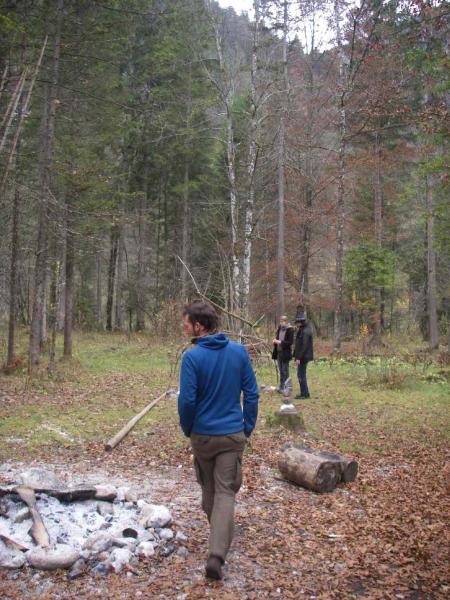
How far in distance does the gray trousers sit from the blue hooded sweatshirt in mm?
66

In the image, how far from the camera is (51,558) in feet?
12.7

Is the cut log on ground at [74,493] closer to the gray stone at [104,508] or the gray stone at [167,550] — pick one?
the gray stone at [104,508]

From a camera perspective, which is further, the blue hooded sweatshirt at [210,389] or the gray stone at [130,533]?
the gray stone at [130,533]

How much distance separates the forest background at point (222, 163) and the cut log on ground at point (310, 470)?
4857 millimetres

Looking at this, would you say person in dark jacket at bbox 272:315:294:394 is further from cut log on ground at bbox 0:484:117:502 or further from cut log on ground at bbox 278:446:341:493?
cut log on ground at bbox 0:484:117:502

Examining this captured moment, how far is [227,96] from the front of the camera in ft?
61.9

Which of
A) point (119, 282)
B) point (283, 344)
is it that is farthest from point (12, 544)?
point (119, 282)

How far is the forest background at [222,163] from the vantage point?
40.5 ft

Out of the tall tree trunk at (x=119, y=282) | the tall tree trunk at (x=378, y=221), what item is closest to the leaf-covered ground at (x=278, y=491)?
the tall tree trunk at (x=378, y=221)

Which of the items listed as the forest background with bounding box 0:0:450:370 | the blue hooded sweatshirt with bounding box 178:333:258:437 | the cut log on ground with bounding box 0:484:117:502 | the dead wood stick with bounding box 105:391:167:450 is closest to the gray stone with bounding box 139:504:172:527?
the cut log on ground with bounding box 0:484:117:502

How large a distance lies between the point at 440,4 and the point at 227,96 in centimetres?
1271

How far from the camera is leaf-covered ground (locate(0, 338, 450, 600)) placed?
3826 mm

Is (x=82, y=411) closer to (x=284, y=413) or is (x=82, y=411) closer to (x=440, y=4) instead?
(x=284, y=413)

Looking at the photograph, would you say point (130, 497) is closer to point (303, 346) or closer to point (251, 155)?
point (303, 346)
